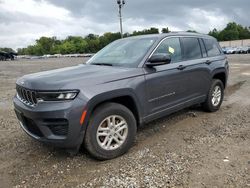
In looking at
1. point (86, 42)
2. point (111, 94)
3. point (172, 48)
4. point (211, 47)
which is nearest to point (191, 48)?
point (172, 48)

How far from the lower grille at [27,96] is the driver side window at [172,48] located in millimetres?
2143

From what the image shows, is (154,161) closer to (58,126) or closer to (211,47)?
A: (58,126)

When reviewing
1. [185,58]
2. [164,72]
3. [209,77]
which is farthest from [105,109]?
[209,77]

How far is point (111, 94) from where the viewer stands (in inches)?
151

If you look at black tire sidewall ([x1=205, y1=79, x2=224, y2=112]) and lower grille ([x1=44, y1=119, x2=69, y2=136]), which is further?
black tire sidewall ([x1=205, y1=79, x2=224, y2=112])

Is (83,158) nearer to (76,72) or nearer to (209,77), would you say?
(76,72)

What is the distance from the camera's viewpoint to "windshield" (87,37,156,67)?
14.8ft

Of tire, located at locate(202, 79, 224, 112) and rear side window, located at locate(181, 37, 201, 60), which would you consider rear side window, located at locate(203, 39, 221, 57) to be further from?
tire, located at locate(202, 79, 224, 112)

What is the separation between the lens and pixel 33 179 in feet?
11.7

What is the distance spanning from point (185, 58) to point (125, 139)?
2.14m

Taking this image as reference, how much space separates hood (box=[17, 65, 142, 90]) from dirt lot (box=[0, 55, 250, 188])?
3.72 feet

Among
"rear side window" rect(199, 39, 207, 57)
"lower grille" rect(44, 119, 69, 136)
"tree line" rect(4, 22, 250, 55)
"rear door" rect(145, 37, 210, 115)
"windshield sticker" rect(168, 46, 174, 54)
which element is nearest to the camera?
"lower grille" rect(44, 119, 69, 136)

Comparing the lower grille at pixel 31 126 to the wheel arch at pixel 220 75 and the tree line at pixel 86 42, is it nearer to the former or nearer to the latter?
the wheel arch at pixel 220 75

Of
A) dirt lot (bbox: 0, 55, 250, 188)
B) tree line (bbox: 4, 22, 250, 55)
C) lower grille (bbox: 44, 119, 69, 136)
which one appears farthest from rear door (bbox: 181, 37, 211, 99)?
tree line (bbox: 4, 22, 250, 55)
